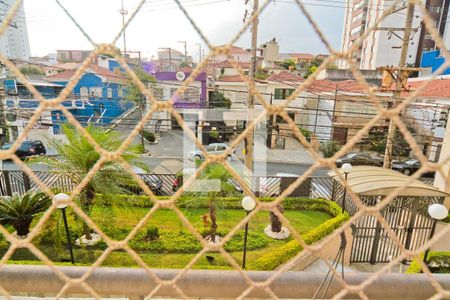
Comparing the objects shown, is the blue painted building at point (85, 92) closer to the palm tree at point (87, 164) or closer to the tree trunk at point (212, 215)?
the palm tree at point (87, 164)

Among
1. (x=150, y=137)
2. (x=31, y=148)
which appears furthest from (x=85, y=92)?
(x=150, y=137)

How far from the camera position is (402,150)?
30.0 ft

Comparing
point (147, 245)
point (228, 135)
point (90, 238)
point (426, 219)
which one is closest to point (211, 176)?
point (147, 245)

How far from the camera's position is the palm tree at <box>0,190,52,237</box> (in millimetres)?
3607

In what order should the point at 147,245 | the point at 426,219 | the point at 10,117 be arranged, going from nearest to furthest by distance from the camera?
the point at 147,245 → the point at 426,219 → the point at 10,117

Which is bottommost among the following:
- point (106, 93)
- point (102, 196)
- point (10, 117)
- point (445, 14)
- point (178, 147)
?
point (178, 147)

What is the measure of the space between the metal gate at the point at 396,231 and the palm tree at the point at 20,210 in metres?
4.51

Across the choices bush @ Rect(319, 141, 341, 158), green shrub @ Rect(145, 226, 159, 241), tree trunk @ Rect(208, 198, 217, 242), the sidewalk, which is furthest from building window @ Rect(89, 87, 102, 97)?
bush @ Rect(319, 141, 341, 158)

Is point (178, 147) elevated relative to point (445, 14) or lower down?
lower down

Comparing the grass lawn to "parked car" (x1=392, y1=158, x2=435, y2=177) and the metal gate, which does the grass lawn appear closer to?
the metal gate

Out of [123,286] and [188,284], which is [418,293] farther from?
[123,286]

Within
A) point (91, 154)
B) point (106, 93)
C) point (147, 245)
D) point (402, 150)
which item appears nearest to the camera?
point (91, 154)

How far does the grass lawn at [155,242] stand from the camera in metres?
3.69

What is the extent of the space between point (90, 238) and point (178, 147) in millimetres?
7146
